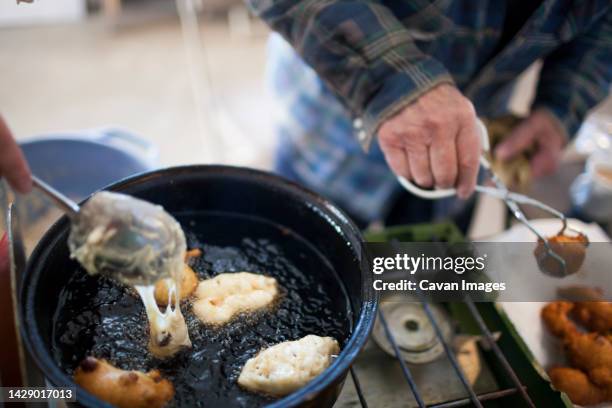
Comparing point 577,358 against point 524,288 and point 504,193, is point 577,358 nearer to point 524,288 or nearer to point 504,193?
point 524,288

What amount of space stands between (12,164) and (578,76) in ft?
5.63

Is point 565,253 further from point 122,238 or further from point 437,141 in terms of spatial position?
point 122,238

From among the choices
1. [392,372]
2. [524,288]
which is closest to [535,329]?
[524,288]

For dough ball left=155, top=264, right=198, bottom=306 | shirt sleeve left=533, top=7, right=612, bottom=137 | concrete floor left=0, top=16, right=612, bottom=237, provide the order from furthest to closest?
concrete floor left=0, top=16, right=612, bottom=237 → shirt sleeve left=533, top=7, right=612, bottom=137 → dough ball left=155, top=264, right=198, bottom=306

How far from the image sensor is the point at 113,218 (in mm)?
826

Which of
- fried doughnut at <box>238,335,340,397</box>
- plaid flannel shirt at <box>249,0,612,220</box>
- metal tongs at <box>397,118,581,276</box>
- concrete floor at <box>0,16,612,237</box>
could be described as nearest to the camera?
fried doughnut at <box>238,335,340,397</box>

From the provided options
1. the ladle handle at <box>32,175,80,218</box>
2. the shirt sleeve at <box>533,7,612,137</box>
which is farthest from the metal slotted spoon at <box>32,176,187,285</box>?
the shirt sleeve at <box>533,7,612,137</box>

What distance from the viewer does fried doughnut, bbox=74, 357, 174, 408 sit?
86 cm

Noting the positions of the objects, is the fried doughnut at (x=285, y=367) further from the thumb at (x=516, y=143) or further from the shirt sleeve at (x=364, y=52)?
Result: the thumb at (x=516, y=143)

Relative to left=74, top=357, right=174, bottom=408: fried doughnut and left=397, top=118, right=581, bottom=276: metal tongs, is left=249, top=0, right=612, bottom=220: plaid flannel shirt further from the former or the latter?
left=74, top=357, right=174, bottom=408: fried doughnut

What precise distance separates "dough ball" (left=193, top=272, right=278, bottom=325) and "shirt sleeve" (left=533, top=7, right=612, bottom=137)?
1287mm

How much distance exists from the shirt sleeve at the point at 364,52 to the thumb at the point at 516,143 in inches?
Result: 27.2

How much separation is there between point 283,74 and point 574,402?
54.5 inches

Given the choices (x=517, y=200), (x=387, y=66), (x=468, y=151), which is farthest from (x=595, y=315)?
(x=387, y=66)
